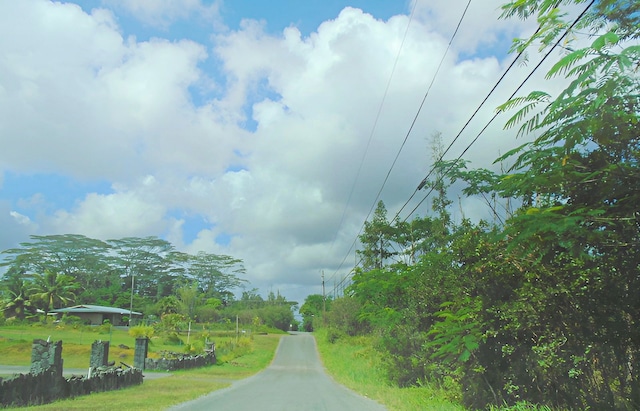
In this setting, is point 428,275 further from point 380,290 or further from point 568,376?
point 568,376

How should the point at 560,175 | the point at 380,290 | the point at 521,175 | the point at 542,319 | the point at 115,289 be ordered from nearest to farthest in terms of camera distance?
the point at 560,175 → the point at 521,175 → the point at 542,319 → the point at 380,290 → the point at 115,289

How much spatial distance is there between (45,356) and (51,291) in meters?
54.5

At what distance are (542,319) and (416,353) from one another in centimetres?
970

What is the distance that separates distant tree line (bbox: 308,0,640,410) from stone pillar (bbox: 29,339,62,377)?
443 inches

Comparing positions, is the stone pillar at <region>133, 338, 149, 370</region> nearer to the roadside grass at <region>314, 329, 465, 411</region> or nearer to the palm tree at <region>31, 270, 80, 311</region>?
the roadside grass at <region>314, 329, 465, 411</region>

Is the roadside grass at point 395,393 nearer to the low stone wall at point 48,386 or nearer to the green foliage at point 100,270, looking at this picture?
the low stone wall at point 48,386

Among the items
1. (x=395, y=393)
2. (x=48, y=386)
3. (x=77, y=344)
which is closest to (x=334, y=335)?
(x=77, y=344)

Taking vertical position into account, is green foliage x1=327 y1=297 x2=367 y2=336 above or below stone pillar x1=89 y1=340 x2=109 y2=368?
above

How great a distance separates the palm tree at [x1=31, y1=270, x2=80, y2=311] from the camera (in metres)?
63.3

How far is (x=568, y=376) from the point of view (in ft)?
31.4

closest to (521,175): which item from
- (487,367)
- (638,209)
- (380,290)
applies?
(638,209)

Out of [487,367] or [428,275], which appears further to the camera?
[428,275]

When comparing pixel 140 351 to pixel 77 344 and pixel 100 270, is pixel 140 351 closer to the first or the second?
pixel 77 344

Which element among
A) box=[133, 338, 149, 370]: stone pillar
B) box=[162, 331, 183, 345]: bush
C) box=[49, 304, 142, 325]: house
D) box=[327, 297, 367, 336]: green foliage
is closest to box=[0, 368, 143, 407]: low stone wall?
box=[133, 338, 149, 370]: stone pillar
